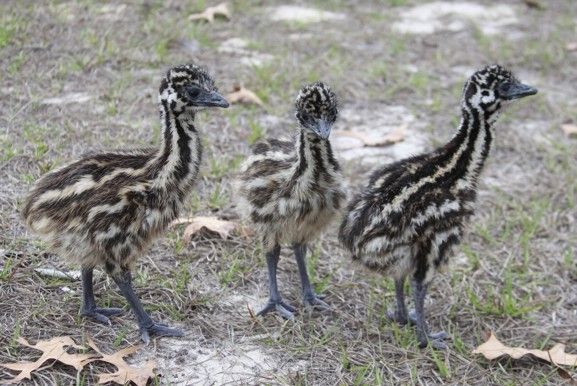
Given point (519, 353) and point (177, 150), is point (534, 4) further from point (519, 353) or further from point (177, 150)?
point (177, 150)

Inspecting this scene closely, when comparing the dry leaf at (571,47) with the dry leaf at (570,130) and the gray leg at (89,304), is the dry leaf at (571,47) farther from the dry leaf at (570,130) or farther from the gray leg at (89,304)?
the gray leg at (89,304)

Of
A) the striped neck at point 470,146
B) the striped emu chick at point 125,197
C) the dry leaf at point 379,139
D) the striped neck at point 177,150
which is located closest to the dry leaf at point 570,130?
the dry leaf at point 379,139

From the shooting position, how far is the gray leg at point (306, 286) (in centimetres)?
504

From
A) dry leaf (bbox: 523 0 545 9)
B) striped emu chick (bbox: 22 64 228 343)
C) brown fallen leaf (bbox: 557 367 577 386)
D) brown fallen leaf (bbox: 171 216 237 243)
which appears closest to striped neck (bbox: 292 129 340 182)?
striped emu chick (bbox: 22 64 228 343)

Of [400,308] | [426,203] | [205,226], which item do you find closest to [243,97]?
[205,226]

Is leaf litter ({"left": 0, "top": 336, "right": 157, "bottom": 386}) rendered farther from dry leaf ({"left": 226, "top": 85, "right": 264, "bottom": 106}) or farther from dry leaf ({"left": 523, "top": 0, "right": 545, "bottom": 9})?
dry leaf ({"left": 523, "top": 0, "right": 545, "bottom": 9})

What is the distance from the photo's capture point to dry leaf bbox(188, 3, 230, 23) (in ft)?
29.1

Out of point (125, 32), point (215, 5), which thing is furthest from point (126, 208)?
point (215, 5)

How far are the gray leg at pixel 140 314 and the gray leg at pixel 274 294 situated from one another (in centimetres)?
69

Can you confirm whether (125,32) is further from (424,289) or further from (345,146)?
(424,289)

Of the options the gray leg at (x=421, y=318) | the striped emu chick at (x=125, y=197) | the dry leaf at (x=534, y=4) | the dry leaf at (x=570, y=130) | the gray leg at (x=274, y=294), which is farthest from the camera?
the dry leaf at (x=534, y=4)

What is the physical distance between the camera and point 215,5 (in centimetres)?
934

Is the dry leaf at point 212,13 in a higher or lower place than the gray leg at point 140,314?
higher

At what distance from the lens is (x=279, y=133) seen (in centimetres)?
692
